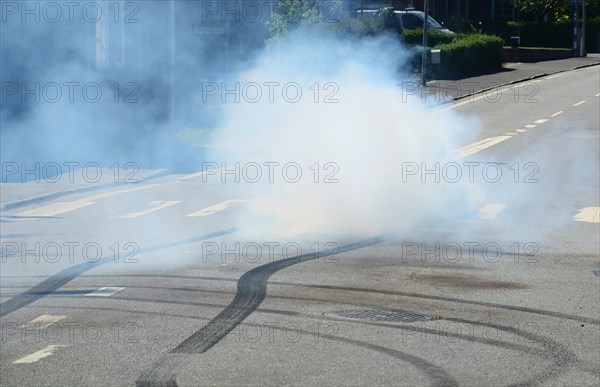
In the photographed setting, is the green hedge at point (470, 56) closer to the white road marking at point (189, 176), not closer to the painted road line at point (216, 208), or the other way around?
the white road marking at point (189, 176)

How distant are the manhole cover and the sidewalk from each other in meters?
27.6

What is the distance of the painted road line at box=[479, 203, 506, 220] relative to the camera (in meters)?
17.1

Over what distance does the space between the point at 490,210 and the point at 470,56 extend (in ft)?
106

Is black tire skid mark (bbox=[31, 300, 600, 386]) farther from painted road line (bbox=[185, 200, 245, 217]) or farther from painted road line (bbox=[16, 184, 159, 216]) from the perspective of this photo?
painted road line (bbox=[16, 184, 159, 216])

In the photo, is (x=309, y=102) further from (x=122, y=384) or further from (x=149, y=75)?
(x=122, y=384)

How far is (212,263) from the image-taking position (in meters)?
13.0

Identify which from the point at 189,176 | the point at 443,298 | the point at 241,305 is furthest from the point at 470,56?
the point at 241,305

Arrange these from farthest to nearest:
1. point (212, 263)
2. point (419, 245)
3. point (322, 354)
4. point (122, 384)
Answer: point (419, 245)
point (212, 263)
point (322, 354)
point (122, 384)

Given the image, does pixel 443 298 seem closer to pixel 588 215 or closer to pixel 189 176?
pixel 588 215

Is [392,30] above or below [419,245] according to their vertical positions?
above

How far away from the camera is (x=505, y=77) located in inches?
1903

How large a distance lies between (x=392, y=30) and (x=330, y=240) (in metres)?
11.6

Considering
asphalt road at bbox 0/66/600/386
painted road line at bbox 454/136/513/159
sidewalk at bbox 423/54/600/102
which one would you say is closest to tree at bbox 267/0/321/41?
painted road line at bbox 454/136/513/159

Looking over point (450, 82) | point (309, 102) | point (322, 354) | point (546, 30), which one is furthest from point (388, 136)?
point (546, 30)
